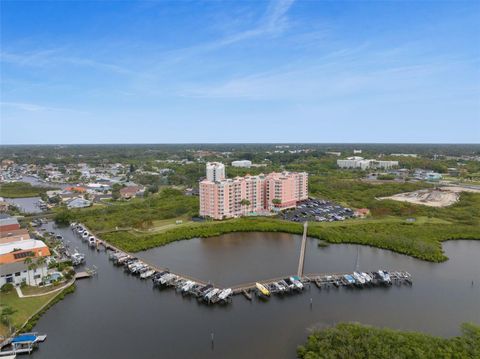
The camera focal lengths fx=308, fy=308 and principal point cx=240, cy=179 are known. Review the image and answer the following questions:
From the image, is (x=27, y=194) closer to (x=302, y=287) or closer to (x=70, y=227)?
(x=70, y=227)

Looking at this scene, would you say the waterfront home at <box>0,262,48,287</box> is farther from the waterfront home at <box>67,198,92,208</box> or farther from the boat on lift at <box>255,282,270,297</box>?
the waterfront home at <box>67,198,92,208</box>

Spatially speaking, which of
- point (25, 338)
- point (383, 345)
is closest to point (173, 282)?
point (25, 338)

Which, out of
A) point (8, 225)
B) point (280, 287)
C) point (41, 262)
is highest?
point (8, 225)

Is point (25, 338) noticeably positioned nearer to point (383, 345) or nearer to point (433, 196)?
point (383, 345)

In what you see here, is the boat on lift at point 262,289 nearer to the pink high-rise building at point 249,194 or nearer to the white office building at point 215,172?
the pink high-rise building at point 249,194

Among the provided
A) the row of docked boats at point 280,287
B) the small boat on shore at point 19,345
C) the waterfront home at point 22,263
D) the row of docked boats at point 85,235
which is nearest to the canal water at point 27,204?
the row of docked boats at point 85,235

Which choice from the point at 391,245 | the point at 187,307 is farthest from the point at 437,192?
the point at 187,307
